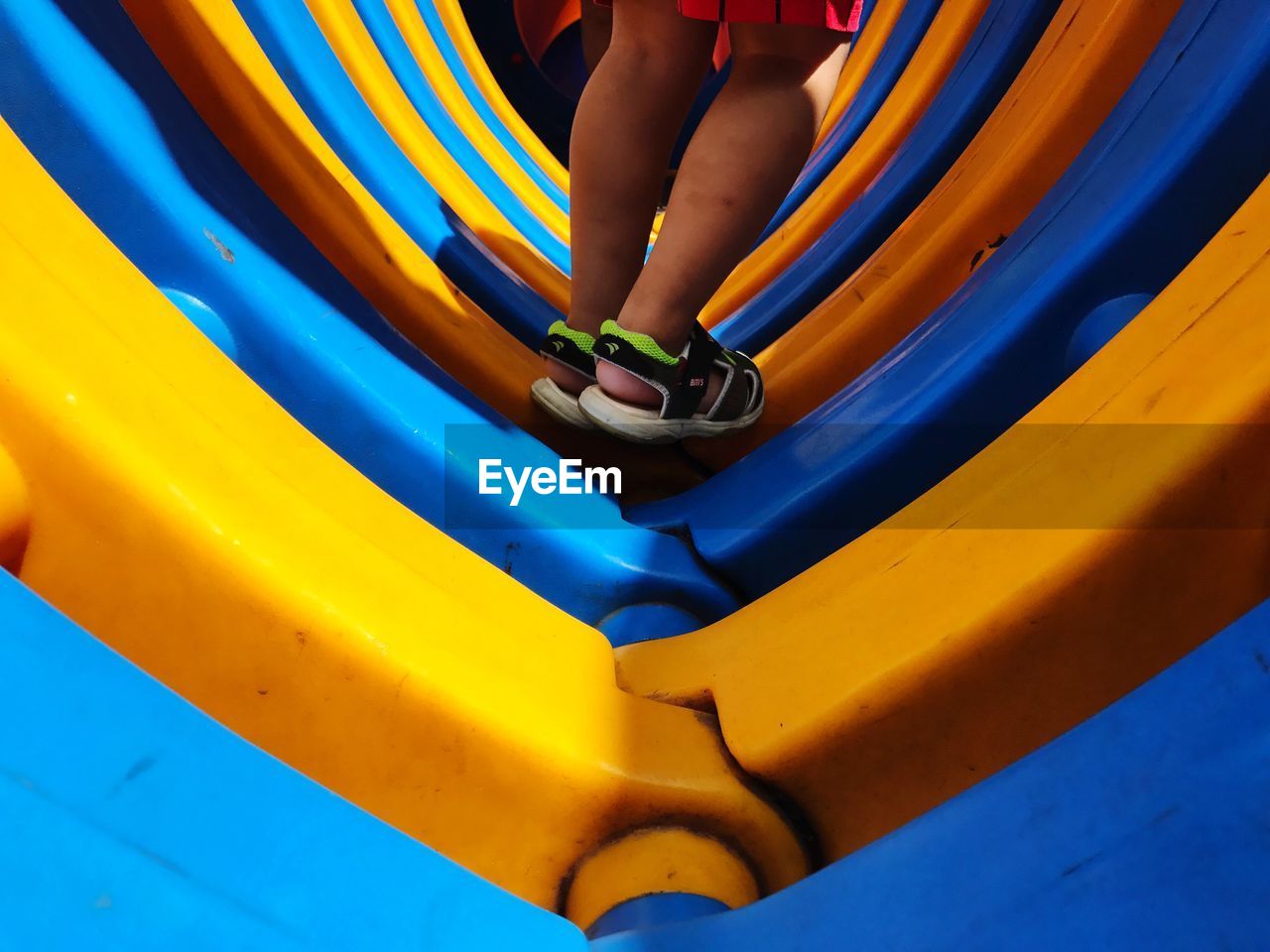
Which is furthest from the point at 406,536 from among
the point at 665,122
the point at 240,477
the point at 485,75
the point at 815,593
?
the point at 485,75

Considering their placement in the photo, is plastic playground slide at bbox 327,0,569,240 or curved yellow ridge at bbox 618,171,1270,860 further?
plastic playground slide at bbox 327,0,569,240

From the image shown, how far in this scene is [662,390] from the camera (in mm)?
705

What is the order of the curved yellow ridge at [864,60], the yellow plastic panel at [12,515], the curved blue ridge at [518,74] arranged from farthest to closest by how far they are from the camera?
the curved blue ridge at [518,74] → the curved yellow ridge at [864,60] → the yellow plastic panel at [12,515]

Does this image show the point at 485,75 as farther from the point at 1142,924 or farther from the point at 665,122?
the point at 1142,924

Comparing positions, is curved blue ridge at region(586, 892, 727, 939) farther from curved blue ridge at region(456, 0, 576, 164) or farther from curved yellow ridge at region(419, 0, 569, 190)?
curved blue ridge at region(456, 0, 576, 164)

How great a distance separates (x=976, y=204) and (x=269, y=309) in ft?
2.03

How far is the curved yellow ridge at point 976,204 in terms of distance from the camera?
768 mm

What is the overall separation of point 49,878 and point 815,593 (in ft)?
1.14

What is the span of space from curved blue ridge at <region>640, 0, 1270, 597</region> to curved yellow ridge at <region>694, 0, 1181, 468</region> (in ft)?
0.32

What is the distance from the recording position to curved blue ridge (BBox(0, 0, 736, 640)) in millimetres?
511

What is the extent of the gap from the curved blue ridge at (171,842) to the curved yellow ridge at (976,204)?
549 millimetres

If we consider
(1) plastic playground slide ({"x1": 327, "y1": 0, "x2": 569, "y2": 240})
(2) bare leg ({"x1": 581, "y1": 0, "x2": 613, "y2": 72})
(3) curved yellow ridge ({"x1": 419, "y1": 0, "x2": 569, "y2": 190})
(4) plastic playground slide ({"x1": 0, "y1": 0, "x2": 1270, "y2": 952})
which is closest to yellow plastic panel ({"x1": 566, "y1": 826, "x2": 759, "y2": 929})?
(4) plastic playground slide ({"x1": 0, "y1": 0, "x2": 1270, "y2": 952})

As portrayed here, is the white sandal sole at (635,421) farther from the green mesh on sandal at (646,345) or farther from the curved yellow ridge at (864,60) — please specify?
the curved yellow ridge at (864,60)

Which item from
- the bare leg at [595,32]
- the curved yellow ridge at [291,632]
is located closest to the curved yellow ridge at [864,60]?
the bare leg at [595,32]
